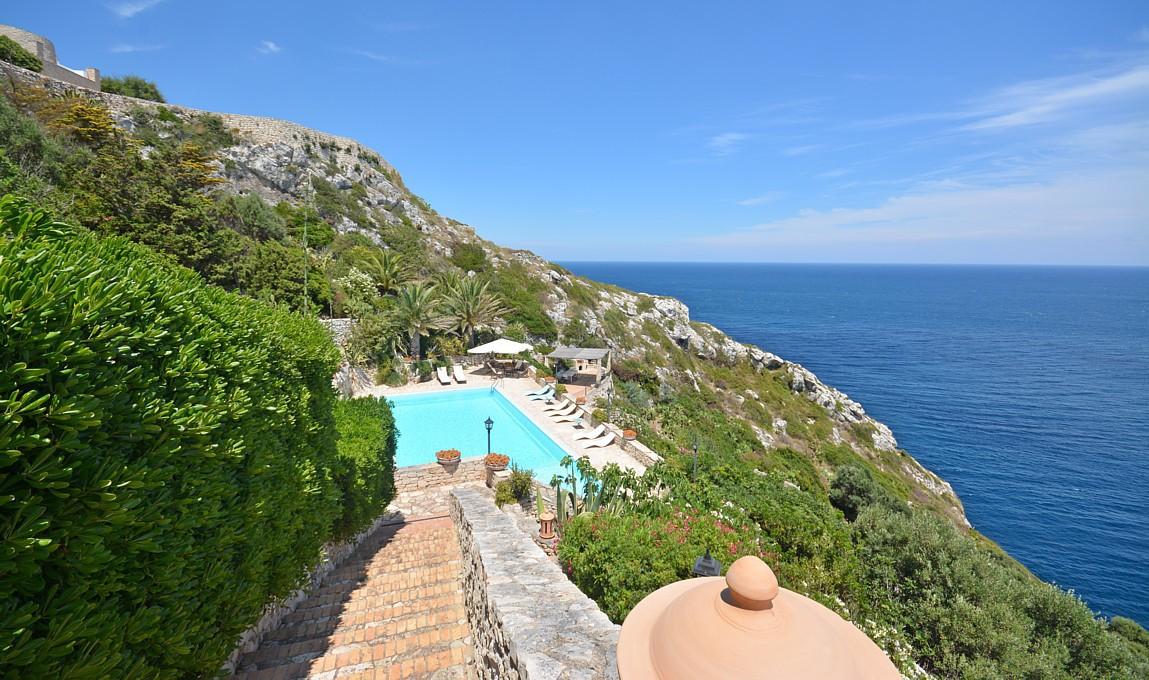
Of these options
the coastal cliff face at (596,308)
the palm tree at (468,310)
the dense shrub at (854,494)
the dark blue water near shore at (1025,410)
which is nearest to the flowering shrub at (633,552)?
the dense shrub at (854,494)

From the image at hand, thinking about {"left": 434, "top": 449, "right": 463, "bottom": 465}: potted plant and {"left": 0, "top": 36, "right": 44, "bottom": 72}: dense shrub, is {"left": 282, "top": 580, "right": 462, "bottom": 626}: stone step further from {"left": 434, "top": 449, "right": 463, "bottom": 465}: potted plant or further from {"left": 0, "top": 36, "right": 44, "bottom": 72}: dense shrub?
{"left": 0, "top": 36, "right": 44, "bottom": 72}: dense shrub

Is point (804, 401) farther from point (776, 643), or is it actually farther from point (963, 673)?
point (776, 643)

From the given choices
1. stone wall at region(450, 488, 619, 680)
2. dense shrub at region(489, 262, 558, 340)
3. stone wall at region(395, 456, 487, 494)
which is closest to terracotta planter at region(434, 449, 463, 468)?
stone wall at region(395, 456, 487, 494)

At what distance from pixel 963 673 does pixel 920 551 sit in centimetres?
247

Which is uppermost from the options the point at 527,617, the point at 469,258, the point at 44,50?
the point at 44,50

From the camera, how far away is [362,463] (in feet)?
26.6

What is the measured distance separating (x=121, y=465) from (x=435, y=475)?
11.2 metres

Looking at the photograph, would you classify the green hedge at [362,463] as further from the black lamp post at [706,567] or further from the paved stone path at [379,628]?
the black lamp post at [706,567]

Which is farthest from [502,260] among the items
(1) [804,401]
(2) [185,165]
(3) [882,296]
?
(3) [882,296]

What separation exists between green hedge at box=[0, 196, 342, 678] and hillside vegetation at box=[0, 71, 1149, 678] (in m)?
3.74

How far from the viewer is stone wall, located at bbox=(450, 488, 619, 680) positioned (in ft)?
10.9

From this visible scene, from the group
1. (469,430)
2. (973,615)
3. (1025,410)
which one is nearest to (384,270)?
(469,430)

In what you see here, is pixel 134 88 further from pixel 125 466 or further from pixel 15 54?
pixel 125 466

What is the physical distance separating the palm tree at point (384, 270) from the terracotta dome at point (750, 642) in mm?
28471
